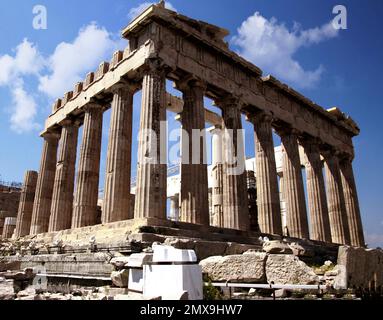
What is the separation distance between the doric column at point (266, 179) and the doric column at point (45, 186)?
14.8 meters

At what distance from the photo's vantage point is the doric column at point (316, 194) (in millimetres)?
25578

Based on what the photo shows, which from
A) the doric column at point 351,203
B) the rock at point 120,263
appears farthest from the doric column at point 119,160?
the doric column at point 351,203

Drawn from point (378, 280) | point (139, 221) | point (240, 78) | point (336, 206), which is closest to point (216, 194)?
point (240, 78)

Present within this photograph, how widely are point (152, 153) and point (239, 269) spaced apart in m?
9.11

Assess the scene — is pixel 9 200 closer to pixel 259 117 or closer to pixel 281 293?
pixel 259 117

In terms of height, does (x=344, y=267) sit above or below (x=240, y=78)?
below

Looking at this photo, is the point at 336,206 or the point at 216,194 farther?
the point at 336,206

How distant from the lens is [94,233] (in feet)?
50.1

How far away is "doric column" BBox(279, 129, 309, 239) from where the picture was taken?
23406mm

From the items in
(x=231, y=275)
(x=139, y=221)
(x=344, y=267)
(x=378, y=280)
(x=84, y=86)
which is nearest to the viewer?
(x=344, y=267)

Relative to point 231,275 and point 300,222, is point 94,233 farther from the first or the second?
point 300,222

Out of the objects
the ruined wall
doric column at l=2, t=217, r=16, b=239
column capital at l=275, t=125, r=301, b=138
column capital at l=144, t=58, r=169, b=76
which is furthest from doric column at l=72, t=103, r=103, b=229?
the ruined wall
